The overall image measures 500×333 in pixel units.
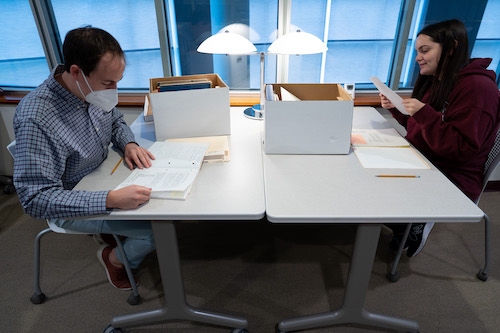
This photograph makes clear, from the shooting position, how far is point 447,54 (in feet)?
4.59

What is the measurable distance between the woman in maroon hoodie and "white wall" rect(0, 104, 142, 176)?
1.74 metres

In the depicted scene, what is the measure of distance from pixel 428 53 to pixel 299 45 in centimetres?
59

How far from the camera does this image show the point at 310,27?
7.10 feet

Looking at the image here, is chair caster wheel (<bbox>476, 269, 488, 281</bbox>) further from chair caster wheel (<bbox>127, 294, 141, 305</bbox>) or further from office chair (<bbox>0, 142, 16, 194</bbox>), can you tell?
office chair (<bbox>0, 142, 16, 194</bbox>)

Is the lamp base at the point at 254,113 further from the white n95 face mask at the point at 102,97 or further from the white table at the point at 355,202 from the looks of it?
the white n95 face mask at the point at 102,97

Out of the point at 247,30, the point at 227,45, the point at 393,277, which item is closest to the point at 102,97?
the point at 227,45

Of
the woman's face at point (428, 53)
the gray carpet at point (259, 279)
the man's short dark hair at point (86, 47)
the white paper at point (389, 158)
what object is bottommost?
the gray carpet at point (259, 279)

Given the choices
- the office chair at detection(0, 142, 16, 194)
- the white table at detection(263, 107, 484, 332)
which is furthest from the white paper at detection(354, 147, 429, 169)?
the office chair at detection(0, 142, 16, 194)

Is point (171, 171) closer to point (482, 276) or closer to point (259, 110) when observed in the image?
point (259, 110)

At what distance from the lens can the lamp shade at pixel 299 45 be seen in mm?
1600

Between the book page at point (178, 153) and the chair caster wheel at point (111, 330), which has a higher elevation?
the book page at point (178, 153)

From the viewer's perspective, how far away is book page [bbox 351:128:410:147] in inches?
56.6

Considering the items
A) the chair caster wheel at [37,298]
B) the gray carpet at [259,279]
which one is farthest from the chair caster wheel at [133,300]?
the chair caster wheel at [37,298]

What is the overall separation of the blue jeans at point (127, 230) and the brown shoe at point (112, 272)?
0.19 meters
